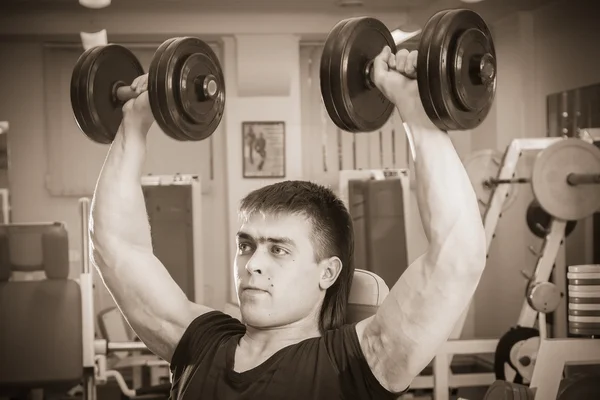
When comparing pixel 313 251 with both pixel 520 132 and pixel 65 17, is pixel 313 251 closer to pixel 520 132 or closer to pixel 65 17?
pixel 520 132

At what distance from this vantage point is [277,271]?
4.16 ft

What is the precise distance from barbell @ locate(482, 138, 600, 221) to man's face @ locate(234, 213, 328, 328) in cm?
248

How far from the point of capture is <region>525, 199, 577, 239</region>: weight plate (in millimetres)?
3945

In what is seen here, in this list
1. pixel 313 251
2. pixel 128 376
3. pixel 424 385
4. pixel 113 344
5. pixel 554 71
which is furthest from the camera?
pixel 128 376

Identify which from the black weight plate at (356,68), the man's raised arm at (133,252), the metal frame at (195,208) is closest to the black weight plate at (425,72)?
the black weight plate at (356,68)

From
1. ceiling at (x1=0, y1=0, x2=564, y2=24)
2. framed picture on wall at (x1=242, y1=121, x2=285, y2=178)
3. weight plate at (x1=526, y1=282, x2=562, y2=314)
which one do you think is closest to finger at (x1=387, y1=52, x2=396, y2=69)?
weight plate at (x1=526, y1=282, x2=562, y2=314)

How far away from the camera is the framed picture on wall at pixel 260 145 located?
5.38 metres

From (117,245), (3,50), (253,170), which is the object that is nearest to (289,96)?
(253,170)

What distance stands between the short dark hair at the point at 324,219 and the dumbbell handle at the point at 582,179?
2418 mm

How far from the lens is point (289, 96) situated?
541 cm

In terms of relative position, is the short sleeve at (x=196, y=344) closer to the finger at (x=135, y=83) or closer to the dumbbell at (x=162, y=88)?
the dumbbell at (x=162, y=88)

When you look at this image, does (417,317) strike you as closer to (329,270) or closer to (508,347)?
(329,270)

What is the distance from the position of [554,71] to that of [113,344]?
3.24 metres

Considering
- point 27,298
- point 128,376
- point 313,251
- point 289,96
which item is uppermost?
point 289,96
